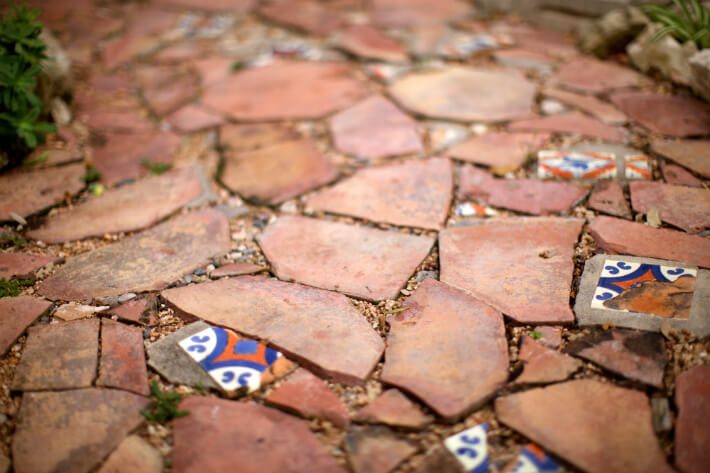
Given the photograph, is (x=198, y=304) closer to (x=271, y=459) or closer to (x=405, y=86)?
(x=271, y=459)

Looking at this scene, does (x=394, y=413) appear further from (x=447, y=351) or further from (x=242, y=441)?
(x=242, y=441)

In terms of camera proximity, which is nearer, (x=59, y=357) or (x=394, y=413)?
(x=394, y=413)

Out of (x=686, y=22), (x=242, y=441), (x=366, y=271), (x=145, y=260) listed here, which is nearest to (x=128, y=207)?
(x=145, y=260)

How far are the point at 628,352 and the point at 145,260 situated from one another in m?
1.49

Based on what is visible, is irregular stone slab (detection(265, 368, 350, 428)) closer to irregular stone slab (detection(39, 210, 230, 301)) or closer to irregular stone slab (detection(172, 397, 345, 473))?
irregular stone slab (detection(172, 397, 345, 473))

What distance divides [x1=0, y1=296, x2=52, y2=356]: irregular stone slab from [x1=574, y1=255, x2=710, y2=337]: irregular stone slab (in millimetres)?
1557

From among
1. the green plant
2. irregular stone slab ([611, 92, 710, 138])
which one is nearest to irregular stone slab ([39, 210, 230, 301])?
irregular stone slab ([611, 92, 710, 138])

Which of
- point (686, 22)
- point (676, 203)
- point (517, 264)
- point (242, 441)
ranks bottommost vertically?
point (242, 441)

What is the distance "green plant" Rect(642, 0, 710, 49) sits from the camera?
2496 mm

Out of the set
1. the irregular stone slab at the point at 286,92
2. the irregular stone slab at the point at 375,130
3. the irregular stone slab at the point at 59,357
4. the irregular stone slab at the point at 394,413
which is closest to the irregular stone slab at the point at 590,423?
the irregular stone slab at the point at 394,413

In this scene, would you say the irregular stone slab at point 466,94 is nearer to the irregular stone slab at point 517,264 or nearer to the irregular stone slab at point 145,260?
the irregular stone slab at point 517,264

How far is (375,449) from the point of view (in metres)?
1.30

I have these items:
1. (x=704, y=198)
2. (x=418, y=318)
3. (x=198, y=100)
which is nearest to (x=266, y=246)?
(x=418, y=318)

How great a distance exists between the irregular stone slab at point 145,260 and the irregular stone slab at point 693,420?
1.41 meters
